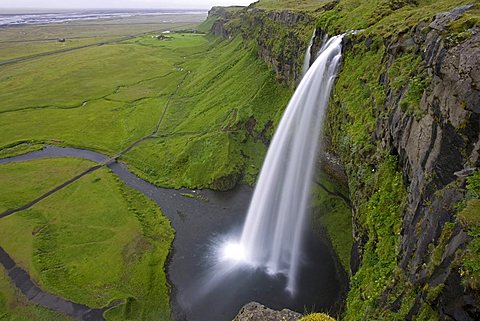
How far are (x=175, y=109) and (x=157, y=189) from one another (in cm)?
3105

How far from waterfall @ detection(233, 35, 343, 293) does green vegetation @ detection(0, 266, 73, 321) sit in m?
16.9

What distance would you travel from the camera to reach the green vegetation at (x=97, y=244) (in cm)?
3247

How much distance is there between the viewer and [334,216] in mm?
39750

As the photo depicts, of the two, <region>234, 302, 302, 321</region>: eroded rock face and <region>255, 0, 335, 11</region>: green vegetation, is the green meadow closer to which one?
<region>255, 0, 335, 11</region>: green vegetation

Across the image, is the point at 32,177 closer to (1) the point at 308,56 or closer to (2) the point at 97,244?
(2) the point at 97,244

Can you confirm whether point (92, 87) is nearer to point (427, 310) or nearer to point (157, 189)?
point (157, 189)

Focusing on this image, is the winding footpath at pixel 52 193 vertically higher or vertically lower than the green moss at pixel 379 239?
lower

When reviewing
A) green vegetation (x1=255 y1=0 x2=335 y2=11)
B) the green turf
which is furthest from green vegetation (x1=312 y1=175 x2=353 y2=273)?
the green turf

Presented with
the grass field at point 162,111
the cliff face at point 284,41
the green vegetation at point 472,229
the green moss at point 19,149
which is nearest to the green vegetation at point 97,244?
the grass field at point 162,111

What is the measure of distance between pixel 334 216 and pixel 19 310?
31227mm

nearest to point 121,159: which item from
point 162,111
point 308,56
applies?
point 162,111

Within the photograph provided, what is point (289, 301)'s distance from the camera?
3022cm

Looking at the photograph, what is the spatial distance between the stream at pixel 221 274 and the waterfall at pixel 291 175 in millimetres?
2091

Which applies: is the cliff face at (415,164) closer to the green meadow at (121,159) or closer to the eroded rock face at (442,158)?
the eroded rock face at (442,158)
